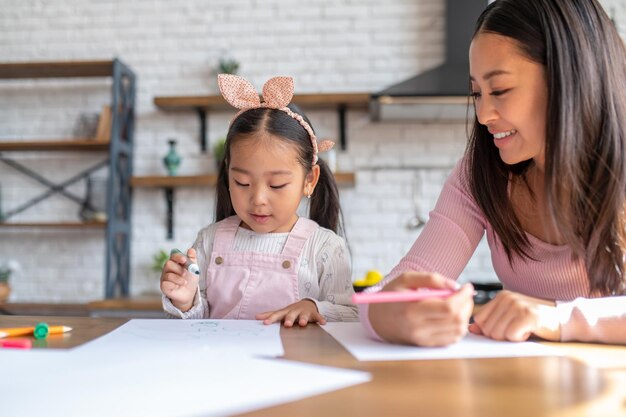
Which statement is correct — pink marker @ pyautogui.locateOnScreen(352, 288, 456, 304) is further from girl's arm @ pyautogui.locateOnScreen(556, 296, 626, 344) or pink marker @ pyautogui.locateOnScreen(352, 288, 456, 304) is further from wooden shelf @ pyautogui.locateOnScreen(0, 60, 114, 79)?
wooden shelf @ pyautogui.locateOnScreen(0, 60, 114, 79)

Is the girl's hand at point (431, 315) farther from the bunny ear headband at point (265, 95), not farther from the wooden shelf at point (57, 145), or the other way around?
the wooden shelf at point (57, 145)

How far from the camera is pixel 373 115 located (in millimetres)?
3125

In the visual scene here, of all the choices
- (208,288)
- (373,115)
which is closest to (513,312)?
(208,288)

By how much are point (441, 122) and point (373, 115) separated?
0.38 meters

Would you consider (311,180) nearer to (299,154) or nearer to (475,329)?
(299,154)

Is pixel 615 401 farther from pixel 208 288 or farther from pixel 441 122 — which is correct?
pixel 441 122

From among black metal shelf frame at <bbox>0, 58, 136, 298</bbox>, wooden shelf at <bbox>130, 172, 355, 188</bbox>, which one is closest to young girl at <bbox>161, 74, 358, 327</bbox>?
wooden shelf at <bbox>130, 172, 355, 188</bbox>

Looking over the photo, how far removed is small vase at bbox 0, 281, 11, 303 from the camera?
3.07 meters

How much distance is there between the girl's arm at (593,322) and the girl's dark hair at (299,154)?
0.75m

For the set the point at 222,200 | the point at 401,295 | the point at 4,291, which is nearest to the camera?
the point at 401,295

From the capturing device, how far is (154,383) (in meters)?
0.58

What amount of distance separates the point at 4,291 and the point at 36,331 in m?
2.52

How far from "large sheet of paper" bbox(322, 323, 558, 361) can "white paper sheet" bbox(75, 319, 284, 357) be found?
10 centimetres

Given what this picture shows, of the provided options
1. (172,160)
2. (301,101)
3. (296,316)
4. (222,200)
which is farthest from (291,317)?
(172,160)
